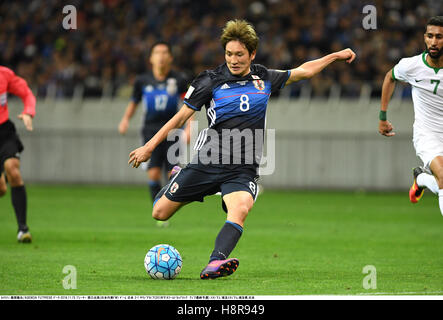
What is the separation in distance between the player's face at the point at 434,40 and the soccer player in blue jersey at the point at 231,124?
1299 millimetres

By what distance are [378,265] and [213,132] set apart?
238cm

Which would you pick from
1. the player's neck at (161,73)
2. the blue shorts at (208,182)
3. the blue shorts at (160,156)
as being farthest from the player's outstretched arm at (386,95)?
the player's neck at (161,73)

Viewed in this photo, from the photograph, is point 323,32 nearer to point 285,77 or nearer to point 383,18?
point 383,18

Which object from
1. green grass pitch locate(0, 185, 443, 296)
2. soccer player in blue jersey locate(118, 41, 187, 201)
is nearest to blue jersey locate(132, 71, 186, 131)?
soccer player in blue jersey locate(118, 41, 187, 201)

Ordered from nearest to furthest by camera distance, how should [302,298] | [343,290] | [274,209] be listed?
[302,298] → [343,290] → [274,209]

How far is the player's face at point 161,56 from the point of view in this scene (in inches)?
508

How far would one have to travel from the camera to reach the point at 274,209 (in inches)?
680

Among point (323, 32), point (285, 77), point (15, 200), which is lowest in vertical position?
point (15, 200)

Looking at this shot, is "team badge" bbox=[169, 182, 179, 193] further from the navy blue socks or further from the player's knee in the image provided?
the player's knee

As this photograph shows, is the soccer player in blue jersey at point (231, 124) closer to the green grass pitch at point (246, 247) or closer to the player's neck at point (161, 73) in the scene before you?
the green grass pitch at point (246, 247)

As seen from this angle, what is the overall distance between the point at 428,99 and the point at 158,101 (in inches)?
222

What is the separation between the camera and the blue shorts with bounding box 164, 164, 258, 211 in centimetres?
774

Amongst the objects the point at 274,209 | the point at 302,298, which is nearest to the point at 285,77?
the point at 302,298
